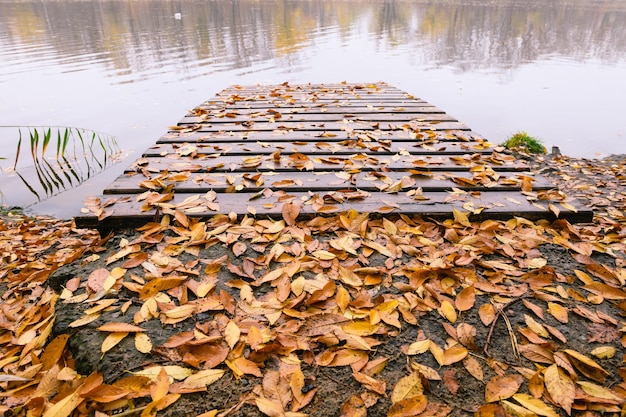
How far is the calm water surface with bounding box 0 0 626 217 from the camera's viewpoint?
23.3ft

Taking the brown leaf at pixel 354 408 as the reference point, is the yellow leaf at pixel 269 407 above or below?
above

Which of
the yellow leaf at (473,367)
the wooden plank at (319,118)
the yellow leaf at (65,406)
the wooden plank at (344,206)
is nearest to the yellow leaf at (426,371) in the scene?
the yellow leaf at (473,367)

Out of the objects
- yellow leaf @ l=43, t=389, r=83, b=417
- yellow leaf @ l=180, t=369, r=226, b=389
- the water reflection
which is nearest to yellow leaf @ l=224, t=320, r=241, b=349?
yellow leaf @ l=180, t=369, r=226, b=389

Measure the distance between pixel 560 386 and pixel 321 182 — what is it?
1.58 metres

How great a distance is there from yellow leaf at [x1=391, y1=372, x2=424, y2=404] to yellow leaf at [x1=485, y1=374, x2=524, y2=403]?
0.65ft

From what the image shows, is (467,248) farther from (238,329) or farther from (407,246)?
(238,329)

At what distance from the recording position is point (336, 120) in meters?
3.99

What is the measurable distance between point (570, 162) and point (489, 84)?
513 centimetres

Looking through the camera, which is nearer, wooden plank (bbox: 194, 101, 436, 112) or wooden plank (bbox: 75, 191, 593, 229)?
wooden plank (bbox: 75, 191, 593, 229)

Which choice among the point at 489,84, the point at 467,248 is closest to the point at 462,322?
Answer: the point at 467,248

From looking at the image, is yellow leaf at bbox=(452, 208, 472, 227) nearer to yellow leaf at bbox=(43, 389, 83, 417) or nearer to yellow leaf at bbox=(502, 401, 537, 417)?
yellow leaf at bbox=(502, 401, 537, 417)

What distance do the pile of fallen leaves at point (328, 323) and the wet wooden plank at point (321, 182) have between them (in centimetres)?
34

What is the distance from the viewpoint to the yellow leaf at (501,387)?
3.79ft

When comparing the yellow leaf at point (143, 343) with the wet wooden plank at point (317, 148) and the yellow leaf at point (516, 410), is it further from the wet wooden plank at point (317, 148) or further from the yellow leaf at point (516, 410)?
the wet wooden plank at point (317, 148)
